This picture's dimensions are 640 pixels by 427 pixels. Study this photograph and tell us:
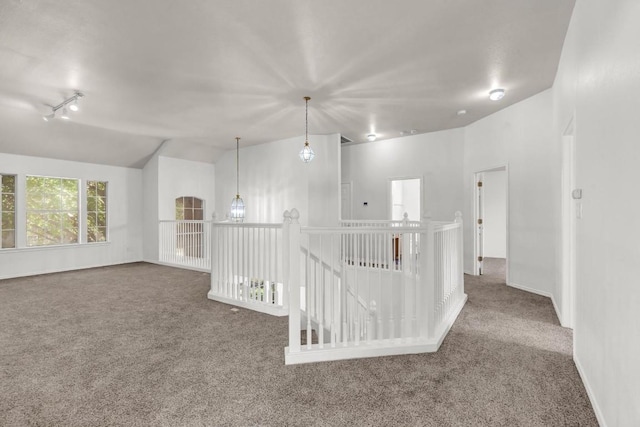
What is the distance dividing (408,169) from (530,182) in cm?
263

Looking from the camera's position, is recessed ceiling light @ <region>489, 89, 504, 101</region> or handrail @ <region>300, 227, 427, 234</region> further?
recessed ceiling light @ <region>489, 89, 504, 101</region>

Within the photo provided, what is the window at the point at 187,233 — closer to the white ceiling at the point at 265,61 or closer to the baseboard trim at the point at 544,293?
the white ceiling at the point at 265,61

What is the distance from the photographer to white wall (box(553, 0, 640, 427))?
1371 mm

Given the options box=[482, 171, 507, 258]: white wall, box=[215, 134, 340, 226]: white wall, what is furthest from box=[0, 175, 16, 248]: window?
box=[482, 171, 507, 258]: white wall

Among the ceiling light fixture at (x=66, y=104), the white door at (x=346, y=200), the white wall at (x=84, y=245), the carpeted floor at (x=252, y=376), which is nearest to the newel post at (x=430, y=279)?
the carpeted floor at (x=252, y=376)

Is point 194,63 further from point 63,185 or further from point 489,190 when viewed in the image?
point 489,190

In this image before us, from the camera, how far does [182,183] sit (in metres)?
7.98

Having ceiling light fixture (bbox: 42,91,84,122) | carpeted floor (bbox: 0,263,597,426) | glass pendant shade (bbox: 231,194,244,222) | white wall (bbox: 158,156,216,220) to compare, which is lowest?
carpeted floor (bbox: 0,263,597,426)

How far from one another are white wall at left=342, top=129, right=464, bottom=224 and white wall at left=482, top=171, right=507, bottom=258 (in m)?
2.42

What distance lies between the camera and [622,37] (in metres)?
1.53

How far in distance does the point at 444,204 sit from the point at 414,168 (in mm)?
1030

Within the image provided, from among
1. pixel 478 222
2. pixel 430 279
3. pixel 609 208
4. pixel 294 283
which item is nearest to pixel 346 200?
pixel 478 222

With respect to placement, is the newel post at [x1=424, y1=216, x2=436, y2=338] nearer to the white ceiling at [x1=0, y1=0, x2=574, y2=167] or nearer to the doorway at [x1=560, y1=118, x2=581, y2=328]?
the doorway at [x1=560, y1=118, x2=581, y2=328]

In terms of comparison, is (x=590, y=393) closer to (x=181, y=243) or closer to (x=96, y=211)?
(x=181, y=243)
